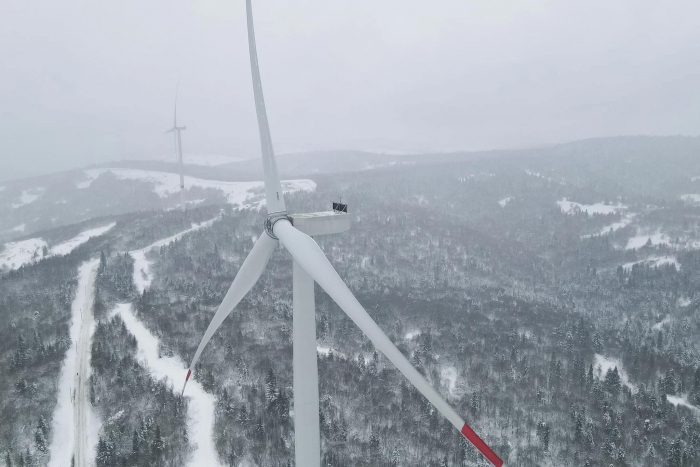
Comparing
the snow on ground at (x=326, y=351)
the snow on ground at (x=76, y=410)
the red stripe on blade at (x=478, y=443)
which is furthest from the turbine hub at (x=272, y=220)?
the snow on ground at (x=326, y=351)

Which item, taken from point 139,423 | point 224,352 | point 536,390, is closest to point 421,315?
point 536,390

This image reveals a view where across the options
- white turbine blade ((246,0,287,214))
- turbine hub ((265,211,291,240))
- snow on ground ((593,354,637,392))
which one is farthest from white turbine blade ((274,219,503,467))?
snow on ground ((593,354,637,392))

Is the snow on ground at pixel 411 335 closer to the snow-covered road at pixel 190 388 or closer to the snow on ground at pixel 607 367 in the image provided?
the snow on ground at pixel 607 367

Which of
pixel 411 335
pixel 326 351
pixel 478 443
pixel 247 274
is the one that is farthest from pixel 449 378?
pixel 478 443

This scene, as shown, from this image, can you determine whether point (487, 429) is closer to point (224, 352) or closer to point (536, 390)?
point (536, 390)

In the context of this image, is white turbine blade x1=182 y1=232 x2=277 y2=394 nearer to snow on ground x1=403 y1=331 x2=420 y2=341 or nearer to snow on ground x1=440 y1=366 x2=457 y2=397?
snow on ground x1=440 y1=366 x2=457 y2=397

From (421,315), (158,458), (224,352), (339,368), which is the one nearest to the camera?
(158,458)
